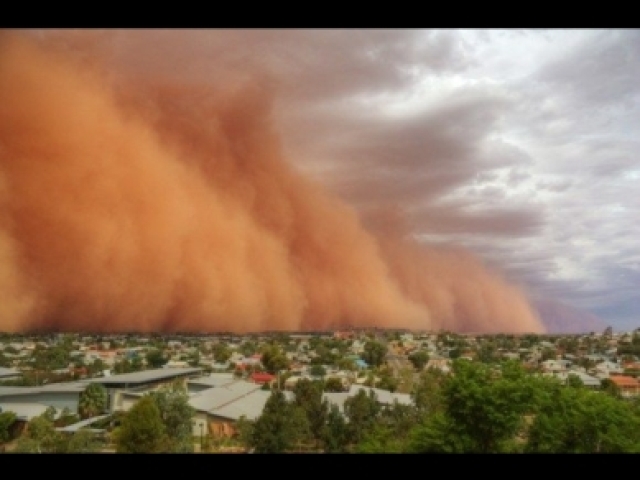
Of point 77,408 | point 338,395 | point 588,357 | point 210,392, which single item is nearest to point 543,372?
point 588,357

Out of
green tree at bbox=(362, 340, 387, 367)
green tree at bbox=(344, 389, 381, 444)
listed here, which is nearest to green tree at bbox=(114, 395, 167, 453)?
green tree at bbox=(344, 389, 381, 444)

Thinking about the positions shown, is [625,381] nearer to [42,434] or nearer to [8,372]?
[42,434]

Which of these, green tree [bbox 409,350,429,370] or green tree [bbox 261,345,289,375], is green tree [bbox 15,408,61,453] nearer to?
green tree [bbox 261,345,289,375]

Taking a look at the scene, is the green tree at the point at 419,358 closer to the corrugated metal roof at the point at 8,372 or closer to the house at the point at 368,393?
the house at the point at 368,393

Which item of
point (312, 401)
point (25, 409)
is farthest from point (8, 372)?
point (312, 401)
